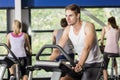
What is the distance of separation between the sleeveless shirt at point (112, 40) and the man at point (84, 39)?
3905 millimetres

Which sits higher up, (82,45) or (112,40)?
(82,45)

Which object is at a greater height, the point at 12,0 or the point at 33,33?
the point at 12,0

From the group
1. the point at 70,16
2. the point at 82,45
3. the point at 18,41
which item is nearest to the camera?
the point at 70,16

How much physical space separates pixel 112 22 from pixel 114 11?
1756 mm

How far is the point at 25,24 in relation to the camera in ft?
28.8

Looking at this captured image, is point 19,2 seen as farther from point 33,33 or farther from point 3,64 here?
point 3,64

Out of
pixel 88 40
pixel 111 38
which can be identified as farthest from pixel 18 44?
pixel 88 40

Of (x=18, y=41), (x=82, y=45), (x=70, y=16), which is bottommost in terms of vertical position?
(x=18, y=41)

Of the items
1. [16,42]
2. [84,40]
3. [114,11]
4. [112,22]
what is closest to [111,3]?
[114,11]

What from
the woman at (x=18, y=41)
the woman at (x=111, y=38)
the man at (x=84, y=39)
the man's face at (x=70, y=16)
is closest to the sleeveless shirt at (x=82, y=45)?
A: the man at (x=84, y=39)

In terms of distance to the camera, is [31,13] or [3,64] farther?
[31,13]

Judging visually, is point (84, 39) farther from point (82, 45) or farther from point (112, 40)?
point (112, 40)

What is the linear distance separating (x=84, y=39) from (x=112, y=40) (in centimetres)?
415

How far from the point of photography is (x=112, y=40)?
7488 millimetres
